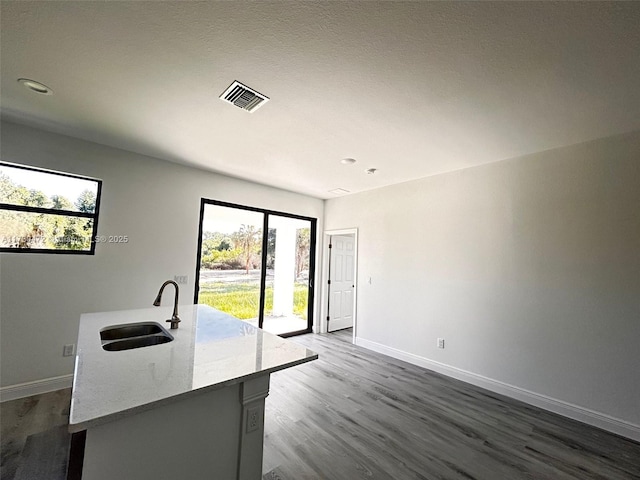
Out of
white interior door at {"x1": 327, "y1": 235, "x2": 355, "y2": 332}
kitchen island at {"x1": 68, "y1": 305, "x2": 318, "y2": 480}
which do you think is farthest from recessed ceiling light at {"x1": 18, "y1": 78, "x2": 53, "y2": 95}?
white interior door at {"x1": 327, "y1": 235, "x2": 355, "y2": 332}

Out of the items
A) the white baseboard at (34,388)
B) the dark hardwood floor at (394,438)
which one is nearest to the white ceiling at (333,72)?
the white baseboard at (34,388)

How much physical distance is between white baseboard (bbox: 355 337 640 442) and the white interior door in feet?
5.67

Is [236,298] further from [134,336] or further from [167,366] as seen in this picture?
[167,366]

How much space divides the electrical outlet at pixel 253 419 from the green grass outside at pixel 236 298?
2.98 m

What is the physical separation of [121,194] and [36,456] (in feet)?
8.30

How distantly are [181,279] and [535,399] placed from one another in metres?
4.43

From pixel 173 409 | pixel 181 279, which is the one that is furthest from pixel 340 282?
pixel 173 409

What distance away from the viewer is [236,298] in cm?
441

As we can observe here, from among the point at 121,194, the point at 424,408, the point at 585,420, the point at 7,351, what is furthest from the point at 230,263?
the point at 585,420

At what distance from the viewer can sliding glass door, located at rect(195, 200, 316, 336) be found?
4.15 m

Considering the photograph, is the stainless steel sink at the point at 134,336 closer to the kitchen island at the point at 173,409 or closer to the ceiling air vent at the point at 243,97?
the kitchen island at the point at 173,409

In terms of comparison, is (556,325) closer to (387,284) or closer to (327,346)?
(387,284)

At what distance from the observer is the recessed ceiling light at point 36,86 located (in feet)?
6.61

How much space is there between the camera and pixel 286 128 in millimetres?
2611
